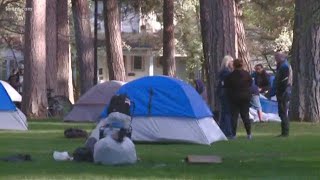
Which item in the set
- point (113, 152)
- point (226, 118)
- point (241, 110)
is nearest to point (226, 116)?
point (226, 118)

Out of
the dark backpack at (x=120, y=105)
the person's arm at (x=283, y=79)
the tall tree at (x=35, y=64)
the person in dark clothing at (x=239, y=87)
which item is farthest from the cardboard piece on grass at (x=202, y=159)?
the tall tree at (x=35, y=64)

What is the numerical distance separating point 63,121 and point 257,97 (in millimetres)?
6320

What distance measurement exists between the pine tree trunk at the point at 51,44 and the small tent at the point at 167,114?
50.3 ft

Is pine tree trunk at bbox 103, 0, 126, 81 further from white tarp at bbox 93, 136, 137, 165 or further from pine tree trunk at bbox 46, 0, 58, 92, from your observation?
white tarp at bbox 93, 136, 137, 165

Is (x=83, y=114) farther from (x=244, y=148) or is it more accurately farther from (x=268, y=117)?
A: (x=244, y=148)

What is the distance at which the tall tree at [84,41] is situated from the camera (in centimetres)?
3778

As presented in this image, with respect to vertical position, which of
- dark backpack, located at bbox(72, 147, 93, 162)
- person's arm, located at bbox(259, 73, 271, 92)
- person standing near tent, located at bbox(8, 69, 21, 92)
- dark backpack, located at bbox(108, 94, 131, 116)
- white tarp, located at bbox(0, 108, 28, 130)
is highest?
dark backpack, located at bbox(108, 94, 131, 116)

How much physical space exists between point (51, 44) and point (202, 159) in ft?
68.6

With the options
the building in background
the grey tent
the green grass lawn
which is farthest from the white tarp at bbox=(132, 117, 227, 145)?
the building in background

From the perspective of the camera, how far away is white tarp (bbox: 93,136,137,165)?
594 inches

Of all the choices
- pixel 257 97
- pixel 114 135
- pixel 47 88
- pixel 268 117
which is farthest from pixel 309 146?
pixel 47 88

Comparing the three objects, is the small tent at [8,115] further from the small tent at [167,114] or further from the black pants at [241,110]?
the black pants at [241,110]

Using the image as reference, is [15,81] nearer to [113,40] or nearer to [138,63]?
[113,40]

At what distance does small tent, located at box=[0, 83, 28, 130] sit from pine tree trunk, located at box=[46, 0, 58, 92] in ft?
35.4
